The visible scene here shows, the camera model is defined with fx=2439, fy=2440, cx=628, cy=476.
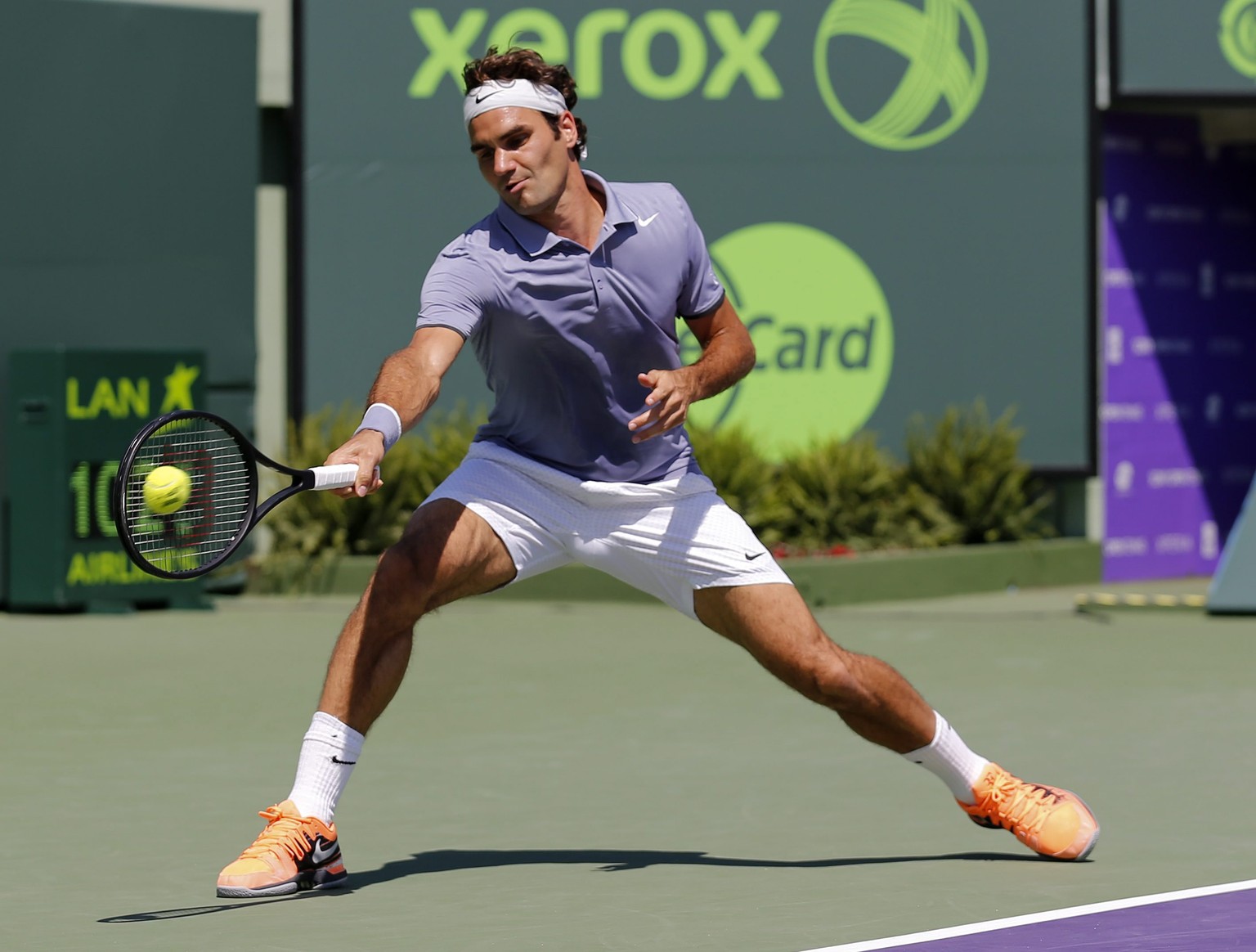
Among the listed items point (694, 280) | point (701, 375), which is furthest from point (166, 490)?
point (694, 280)

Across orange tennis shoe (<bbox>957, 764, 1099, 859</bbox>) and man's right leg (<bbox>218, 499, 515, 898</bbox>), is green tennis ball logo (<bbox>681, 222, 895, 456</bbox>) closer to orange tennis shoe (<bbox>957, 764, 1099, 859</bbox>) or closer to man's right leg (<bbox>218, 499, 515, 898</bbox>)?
orange tennis shoe (<bbox>957, 764, 1099, 859</bbox>)

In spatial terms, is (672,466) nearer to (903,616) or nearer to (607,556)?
(607,556)

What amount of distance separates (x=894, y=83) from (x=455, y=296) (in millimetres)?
10053

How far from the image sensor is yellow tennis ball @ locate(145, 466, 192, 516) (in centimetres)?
605

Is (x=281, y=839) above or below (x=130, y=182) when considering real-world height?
below

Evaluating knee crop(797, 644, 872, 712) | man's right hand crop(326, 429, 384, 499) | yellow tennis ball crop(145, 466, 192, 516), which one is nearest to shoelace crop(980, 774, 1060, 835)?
knee crop(797, 644, 872, 712)

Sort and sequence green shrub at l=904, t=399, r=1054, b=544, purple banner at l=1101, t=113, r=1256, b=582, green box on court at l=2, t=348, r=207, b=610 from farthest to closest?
purple banner at l=1101, t=113, r=1256, b=582
green shrub at l=904, t=399, r=1054, b=544
green box on court at l=2, t=348, r=207, b=610

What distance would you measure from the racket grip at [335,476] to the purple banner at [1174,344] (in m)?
11.0

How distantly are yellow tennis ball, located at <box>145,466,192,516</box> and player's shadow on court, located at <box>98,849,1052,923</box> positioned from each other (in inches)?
49.3

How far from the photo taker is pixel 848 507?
15141 millimetres

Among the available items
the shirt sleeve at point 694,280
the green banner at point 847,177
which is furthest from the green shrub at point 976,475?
the shirt sleeve at point 694,280

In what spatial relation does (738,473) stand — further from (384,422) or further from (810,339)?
(384,422)

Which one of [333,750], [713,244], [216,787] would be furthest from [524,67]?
[713,244]

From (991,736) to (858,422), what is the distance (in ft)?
22.6
